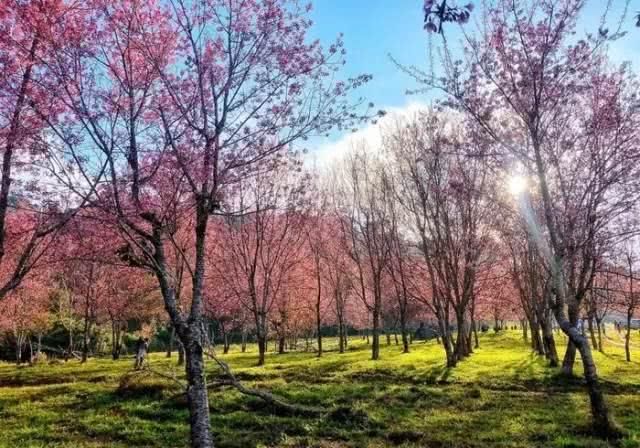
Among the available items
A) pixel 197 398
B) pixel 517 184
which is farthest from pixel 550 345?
pixel 197 398

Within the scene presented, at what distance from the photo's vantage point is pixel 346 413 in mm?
13523

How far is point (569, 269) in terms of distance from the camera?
52.4 feet

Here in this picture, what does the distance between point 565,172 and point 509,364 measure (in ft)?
48.1

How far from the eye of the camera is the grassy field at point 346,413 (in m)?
11.4

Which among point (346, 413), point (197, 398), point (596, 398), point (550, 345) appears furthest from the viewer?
point (550, 345)

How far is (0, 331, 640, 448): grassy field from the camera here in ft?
37.3

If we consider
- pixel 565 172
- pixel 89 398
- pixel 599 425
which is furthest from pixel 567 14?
pixel 89 398

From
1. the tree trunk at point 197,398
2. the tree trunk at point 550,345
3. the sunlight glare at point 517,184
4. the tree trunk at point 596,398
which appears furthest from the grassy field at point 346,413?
the sunlight glare at point 517,184

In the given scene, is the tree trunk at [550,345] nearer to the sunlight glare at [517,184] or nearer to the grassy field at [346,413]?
the grassy field at [346,413]

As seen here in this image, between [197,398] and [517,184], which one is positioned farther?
[517,184]

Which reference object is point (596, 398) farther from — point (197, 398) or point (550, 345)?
point (550, 345)

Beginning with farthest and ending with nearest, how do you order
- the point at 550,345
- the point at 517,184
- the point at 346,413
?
the point at 550,345, the point at 517,184, the point at 346,413

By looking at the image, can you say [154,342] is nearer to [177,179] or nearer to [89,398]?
[89,398]

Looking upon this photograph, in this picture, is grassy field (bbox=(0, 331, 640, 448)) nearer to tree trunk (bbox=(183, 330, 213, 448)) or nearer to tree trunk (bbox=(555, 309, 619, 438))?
tree trunk (bbox=(555, 309, 619, 438))
